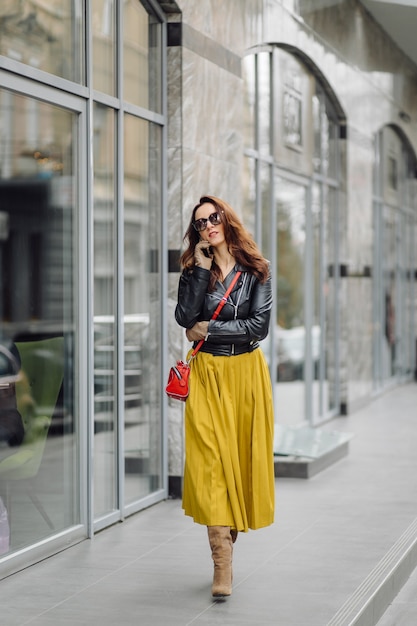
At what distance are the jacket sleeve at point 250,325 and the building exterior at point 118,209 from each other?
1.53 meters

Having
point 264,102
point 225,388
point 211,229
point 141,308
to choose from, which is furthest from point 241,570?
point 264,102

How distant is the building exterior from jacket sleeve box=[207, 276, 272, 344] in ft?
5.02

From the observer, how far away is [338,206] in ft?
47.9

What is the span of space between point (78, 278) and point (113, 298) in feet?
1.94

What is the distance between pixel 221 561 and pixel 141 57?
12.8ft

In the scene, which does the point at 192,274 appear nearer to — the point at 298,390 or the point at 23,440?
the point at 23,440

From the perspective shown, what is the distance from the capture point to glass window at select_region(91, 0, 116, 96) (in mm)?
7211

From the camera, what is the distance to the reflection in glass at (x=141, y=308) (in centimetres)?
788

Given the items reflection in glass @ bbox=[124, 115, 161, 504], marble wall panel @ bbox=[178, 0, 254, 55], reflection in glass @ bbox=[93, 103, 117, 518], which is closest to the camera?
reflection in glass @ bbox=[93, 103, 117, 518]

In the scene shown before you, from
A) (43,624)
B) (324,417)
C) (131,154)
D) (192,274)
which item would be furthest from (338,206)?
(43,624)

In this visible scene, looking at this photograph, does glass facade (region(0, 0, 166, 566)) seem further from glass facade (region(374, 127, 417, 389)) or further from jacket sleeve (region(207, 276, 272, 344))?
glass facade (region(374, 127, 417, 389))

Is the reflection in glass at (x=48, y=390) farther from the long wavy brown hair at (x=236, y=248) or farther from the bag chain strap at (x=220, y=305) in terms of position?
the long wavy brown hair at (x=236, y=248)

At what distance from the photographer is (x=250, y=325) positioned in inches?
223

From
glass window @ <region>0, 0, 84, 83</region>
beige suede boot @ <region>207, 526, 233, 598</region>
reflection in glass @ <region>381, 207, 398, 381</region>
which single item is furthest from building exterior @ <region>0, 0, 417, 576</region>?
reflection in glass @ <region>381, 207, 398, 381</region>
